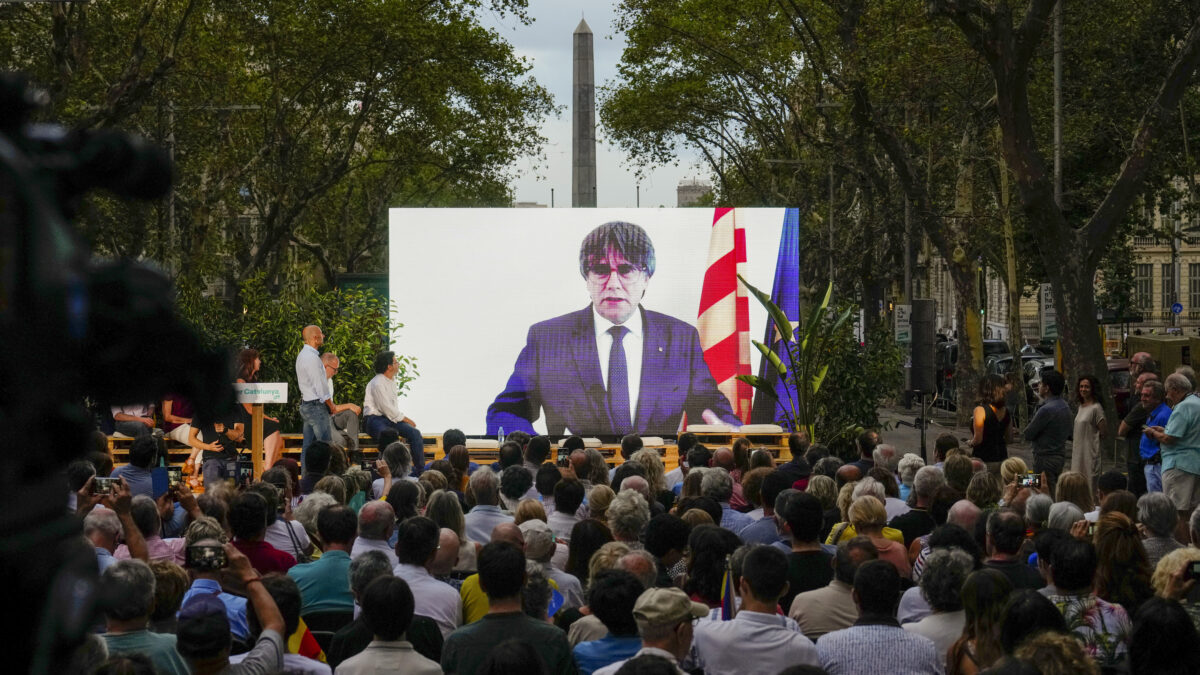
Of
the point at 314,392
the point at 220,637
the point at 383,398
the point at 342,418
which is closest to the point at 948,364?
the point at 383,398

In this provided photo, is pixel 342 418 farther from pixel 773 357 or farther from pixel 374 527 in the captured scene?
pixel 374 527

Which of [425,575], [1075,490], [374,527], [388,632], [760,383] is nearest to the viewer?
[388,632]

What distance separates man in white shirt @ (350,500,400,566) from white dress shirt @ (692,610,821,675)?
6.66 feet

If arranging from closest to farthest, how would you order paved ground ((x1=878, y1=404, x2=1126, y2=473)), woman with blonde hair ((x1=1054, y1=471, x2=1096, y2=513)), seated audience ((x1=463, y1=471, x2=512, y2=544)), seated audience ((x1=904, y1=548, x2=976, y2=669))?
seated audience ((x1=904, y1=548, x2=976, y2=669)), seated audience ((x1=463, y1=471, x2=512, y2=544)), woman with blonde hair ((x1=1054, y1=471, x2=1096, y2=513)), paved ground ((x1=878, y1=404, x2=1126, y2=473))

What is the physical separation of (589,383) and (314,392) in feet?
21.5

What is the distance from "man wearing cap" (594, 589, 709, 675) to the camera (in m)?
4.48

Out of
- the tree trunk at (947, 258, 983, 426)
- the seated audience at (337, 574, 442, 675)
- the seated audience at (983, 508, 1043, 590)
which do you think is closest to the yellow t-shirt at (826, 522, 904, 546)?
the seated audience at (983, 508, 1043, 590)

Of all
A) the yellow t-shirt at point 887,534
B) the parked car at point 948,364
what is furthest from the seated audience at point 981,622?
the parked car at point 948,364

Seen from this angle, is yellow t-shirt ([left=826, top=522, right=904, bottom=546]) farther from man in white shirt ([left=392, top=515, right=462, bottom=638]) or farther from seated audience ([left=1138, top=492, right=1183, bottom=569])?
man in white shirt ([left=392, top=515, right=462, bottom=638])

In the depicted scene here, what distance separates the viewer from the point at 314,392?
1339 centimetres

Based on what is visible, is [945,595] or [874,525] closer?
[945,595]

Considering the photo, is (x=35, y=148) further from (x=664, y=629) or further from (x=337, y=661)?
(x=337, y=661)

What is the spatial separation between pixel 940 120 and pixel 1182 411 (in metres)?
18.4

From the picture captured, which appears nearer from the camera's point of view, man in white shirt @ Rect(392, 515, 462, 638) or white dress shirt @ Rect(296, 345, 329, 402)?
man in white shirt @ Rect(392, 515, 462, 638)
